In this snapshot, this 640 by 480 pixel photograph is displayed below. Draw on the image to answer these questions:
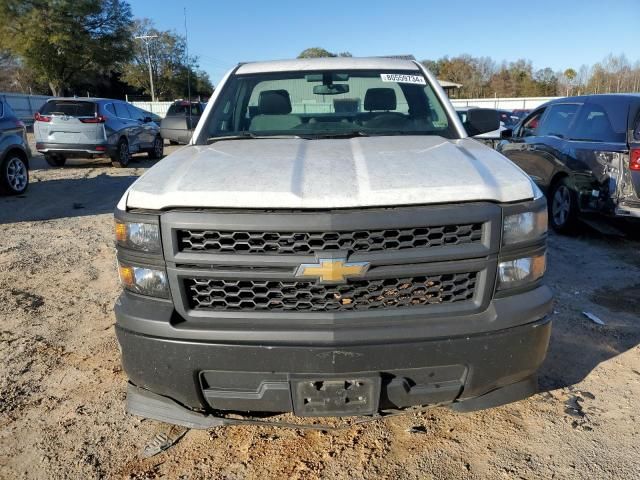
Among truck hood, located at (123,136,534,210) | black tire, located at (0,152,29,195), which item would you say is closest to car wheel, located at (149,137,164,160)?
black tire, located at (0,152,29,195)

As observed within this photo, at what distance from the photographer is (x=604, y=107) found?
238 inches

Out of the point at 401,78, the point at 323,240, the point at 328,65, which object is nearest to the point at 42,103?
the point at 328,65

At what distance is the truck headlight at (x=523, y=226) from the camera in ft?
7.10

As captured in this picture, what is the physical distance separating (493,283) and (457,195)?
15.9 inches

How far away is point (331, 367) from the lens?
2.06 meters

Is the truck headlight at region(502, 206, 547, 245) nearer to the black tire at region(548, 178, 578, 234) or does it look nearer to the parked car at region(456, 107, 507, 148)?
the parked car at region(456, 107, 507, 148)

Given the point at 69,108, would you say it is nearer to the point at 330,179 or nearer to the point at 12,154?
the point at 12,154

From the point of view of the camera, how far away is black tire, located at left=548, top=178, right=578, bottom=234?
6.25 meters

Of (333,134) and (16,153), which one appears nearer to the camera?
(333,134)

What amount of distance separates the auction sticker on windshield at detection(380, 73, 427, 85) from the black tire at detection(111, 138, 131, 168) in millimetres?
10556

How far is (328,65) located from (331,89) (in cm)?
22

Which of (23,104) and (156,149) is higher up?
(23,104)

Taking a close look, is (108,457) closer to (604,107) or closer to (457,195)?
(457,195)

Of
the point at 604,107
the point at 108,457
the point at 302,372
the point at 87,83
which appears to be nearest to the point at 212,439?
the point at 108,457
